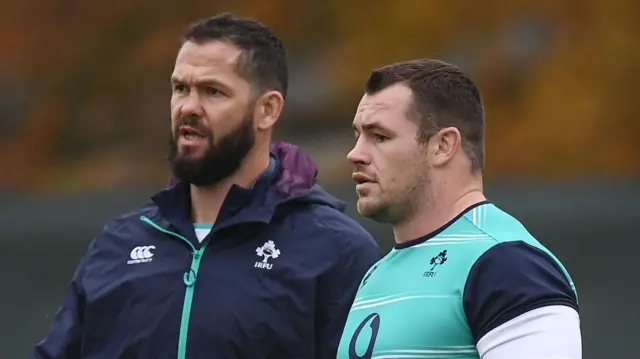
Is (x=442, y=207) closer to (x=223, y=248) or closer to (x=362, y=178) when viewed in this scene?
(x=362, y=178)

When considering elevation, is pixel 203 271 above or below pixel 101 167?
above

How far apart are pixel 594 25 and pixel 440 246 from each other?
228 inches

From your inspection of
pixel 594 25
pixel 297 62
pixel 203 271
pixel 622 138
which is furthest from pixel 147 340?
pixel 297 62

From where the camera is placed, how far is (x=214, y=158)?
3168 mm

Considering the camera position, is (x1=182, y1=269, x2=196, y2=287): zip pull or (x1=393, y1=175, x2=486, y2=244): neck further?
(x1=182, y1=269, x2=196, y2=287): zip pull

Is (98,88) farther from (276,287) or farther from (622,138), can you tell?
(276,287)

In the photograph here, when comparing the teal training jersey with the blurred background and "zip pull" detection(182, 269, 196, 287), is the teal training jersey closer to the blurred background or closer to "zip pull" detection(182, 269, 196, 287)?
"zip pull" detection(182, 269, 196, 287)

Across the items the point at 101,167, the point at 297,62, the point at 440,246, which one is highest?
the point at 440,246

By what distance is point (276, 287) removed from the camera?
3.08 m

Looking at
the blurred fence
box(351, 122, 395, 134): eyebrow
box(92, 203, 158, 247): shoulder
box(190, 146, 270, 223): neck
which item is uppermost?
box(351, 122, 395, 134): eyebrow

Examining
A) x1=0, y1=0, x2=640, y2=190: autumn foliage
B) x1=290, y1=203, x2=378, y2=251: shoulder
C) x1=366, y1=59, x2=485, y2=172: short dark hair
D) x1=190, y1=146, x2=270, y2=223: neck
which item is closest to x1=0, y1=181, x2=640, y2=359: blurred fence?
x1=0, y1=0, x2=640, y2=190: autumn foliage

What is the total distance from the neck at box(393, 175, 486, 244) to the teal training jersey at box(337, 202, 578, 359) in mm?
18

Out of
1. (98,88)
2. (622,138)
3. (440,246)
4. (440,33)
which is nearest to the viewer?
(440,246)

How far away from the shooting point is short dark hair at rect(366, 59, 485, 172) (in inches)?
104
